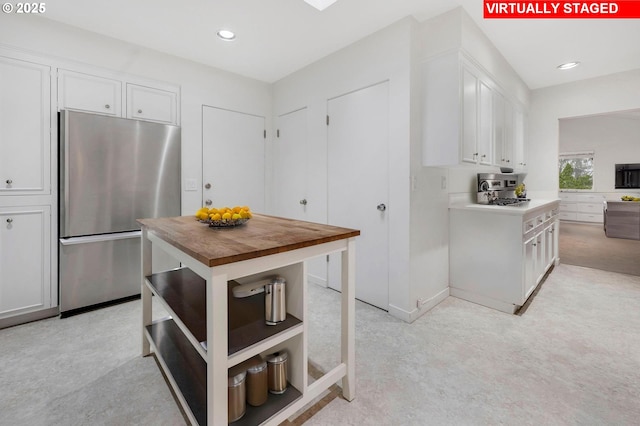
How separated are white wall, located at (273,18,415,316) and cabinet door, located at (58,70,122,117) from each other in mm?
1973

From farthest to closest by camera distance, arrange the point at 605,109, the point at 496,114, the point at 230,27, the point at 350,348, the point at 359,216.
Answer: the point at 605,109 → the point at 496,114 → the point at 359,216 → the point at 230,27 → the point at 350,348

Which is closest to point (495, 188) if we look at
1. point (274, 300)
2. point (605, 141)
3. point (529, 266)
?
point (529, 266)

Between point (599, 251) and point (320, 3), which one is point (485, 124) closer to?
point (320, 3)

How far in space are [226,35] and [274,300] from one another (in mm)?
2551

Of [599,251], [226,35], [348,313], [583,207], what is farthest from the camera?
[583,207]

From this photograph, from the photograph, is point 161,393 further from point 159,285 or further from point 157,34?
point 157,34

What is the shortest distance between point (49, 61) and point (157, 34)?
0.88 m

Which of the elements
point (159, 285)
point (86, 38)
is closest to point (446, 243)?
point (159, 285)

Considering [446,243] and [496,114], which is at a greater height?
[496,114]

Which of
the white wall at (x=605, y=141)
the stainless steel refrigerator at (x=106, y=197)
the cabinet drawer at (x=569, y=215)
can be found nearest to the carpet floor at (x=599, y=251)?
the cabinet drawer at (x=569, y=215)

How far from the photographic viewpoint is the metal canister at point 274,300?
4.14 feet

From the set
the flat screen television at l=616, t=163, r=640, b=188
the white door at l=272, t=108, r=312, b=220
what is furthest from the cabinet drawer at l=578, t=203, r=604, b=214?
the white door at l=272, t=108, r=312, b=220

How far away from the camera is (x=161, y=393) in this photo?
1536mm

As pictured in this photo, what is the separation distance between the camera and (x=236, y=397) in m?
1.15
